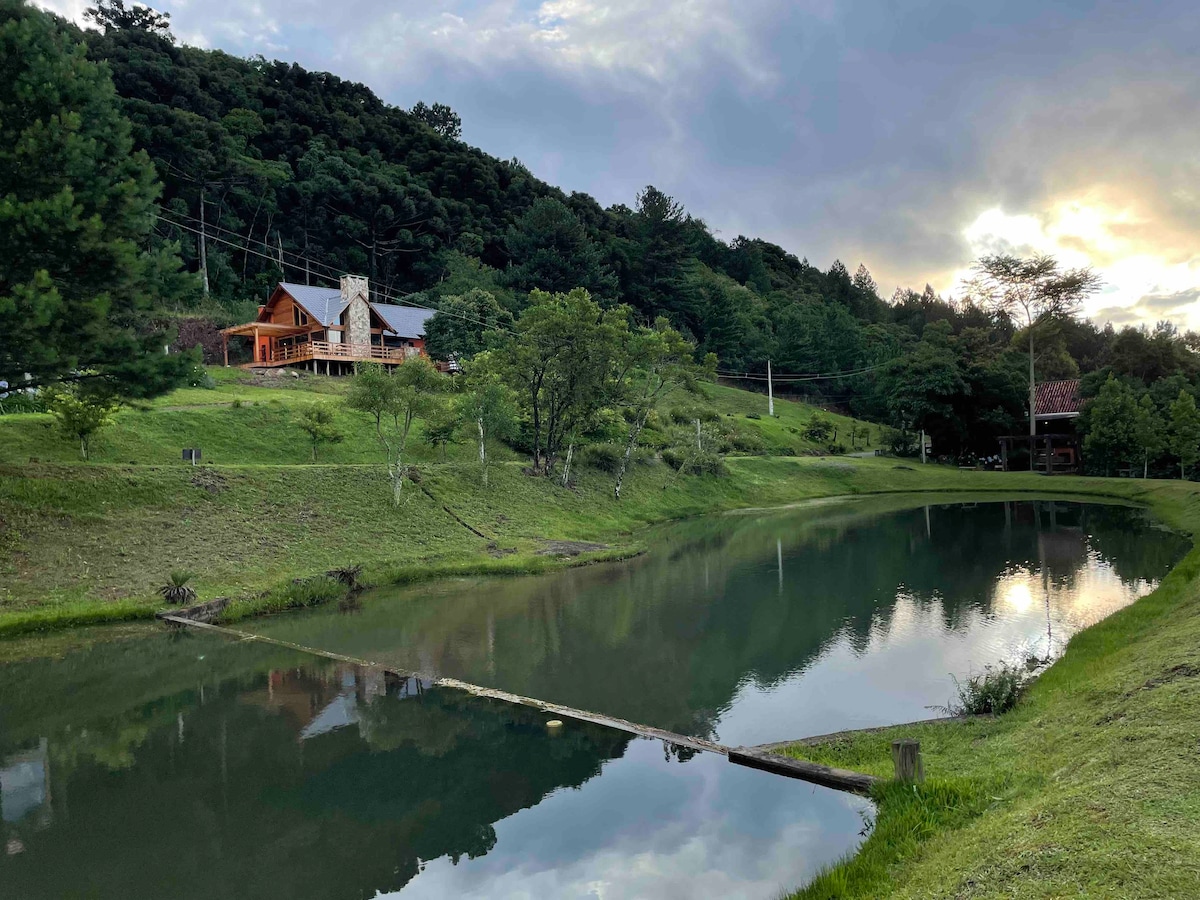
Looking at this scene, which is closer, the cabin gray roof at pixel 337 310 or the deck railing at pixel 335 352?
the deck railing at pixel 335 352

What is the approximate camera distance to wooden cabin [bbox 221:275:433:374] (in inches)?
1874

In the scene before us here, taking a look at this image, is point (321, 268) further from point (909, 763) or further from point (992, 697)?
point (909, 763)

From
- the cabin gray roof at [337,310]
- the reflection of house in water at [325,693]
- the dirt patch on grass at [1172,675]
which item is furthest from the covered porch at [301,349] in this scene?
the dirt patch on grass at [1172,675]

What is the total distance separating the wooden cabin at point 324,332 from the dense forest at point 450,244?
160 inches

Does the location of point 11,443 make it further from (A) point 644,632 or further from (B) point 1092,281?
(B) point 1092,281

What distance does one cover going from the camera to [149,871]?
729cm

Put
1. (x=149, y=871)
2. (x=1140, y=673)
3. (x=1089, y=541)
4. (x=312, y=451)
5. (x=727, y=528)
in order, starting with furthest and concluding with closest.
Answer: (x=727, y=528) < (x=312, y=451) < (x=1089, y=541) < (x=1140, y=673) < (x=149, y=871)

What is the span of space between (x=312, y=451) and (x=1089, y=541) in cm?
2876

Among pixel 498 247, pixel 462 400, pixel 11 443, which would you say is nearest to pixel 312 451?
pixel 462 400

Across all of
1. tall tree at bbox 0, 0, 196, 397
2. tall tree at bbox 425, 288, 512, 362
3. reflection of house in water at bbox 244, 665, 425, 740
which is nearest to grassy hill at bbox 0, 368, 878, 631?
tall tree at bbox 0, 0, 196, 397

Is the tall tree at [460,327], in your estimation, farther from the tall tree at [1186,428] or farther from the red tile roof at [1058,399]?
the red tile roof at [1058,399]

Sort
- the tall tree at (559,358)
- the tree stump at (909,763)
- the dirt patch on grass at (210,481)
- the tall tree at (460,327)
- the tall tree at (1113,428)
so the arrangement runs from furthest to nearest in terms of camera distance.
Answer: the tall tree at (460,327) < the tall tree at (1113,428) < the tall tree at (559,358) < the dirt patch on grass at (210,481) < the tree stump at (909,763)

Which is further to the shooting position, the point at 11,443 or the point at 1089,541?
the point at 1089,541

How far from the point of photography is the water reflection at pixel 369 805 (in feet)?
23.5
